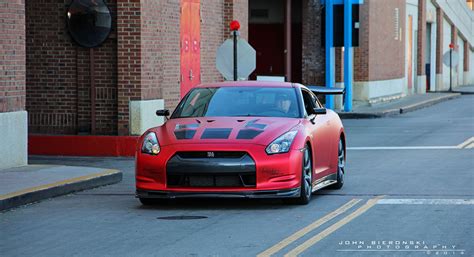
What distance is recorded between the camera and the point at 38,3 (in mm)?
22625

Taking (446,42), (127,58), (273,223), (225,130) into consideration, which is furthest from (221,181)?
(446,42)

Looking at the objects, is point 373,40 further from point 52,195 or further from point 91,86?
point 52,195

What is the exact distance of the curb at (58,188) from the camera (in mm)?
13711

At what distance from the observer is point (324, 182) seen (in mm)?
14781

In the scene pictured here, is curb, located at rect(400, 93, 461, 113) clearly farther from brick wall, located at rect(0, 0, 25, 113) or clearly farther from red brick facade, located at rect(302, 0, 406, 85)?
brick wall, located at rect(0, 0, 25, 113)

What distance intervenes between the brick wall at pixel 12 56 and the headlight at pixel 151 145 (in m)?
4.61

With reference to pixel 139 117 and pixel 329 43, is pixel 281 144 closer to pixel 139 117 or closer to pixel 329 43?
pixel 139 117

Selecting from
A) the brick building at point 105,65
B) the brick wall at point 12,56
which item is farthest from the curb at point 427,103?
the brick wall at point 12,56

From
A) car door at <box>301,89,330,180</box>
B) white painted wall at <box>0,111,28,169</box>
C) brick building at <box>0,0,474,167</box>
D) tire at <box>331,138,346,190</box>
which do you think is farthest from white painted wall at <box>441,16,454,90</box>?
car door at <box>301,89,330,180</box>

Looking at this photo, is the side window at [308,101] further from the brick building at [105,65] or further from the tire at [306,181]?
the brick building at [105,65]

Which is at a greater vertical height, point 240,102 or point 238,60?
point 238,60

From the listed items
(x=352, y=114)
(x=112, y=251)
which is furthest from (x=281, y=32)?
(x=112, y=251)

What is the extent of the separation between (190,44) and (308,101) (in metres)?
11.4

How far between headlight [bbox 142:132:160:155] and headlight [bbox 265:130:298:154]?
1233 mm
